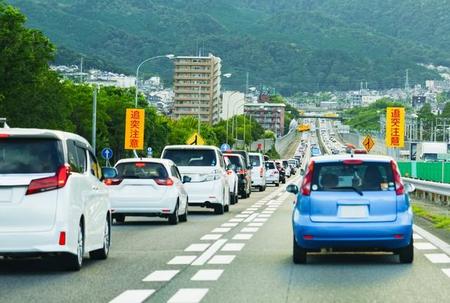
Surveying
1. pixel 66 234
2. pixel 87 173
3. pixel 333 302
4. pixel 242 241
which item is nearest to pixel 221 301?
pixel 333 302

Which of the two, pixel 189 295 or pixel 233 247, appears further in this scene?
pixel 233 247

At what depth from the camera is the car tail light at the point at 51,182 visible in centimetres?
1437

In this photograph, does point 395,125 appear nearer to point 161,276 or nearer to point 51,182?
point 161,276

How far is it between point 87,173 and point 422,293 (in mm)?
5246

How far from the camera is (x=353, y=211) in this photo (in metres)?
16.2

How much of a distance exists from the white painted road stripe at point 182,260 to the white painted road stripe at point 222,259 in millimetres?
306

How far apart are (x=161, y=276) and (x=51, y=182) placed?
175cm

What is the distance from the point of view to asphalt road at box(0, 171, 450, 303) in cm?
1245

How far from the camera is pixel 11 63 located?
3147 inches

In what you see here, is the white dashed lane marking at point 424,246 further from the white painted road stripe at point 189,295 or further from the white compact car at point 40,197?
the white painted road stripe at point 189,295

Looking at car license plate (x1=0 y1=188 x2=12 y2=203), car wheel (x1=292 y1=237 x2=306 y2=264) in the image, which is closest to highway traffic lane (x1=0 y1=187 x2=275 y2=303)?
car license plate (x1=0 y1=188 x2=12 y2=203)

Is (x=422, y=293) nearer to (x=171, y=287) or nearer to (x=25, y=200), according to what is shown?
(x=171, y=287)

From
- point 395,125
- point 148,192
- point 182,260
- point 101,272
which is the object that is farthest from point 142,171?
point 395,125

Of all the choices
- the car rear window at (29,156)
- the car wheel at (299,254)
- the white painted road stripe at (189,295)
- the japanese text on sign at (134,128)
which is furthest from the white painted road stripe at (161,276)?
the japanese text on sign at (134,128)
